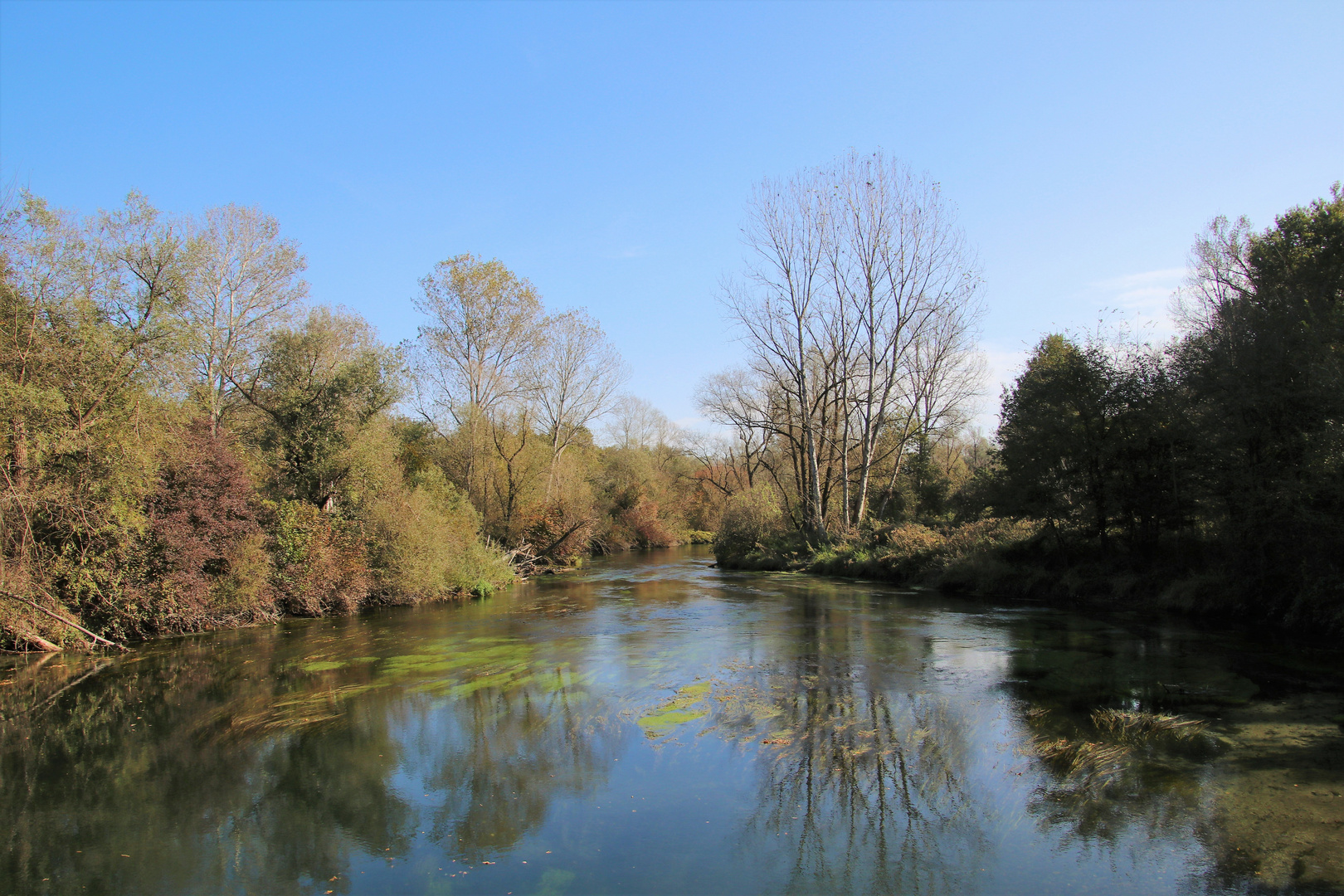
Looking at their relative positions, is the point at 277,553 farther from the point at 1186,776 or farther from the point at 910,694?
the point at 1186,776

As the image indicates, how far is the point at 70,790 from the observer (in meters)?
6.57

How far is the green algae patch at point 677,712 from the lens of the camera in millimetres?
8109

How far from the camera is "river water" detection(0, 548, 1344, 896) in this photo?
4871 millimetres

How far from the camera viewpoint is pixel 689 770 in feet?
22.2

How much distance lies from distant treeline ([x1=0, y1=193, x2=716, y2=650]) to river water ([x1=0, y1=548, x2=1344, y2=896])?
2.09m

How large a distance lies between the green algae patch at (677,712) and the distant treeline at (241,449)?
413 inches

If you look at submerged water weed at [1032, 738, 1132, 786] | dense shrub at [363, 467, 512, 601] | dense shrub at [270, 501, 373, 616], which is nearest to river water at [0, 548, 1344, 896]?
submerged water weed at [1032, 738, 1132, 786]

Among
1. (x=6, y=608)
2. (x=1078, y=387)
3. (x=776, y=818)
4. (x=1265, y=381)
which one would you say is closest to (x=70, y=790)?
(x=776, y=818)

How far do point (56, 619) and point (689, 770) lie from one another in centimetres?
1223

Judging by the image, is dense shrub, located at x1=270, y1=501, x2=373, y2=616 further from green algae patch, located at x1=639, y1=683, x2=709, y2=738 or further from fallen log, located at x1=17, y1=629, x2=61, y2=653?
green algae patch, located at x1=639, y1=683, x2=709, y2=738

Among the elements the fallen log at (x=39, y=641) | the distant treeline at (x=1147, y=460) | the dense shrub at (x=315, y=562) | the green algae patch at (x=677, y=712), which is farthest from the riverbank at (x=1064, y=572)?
the fallen log at (x=39, y=641)

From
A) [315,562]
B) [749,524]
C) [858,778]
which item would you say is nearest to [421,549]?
[315,562]

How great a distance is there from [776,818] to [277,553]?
15.9m

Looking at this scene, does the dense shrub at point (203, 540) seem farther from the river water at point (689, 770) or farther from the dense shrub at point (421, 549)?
the dense shrub at point (421, 549)
